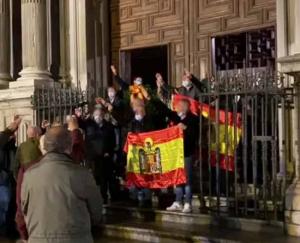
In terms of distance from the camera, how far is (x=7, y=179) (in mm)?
10078

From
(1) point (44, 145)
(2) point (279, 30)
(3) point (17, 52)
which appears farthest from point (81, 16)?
(1) point (44, 145)

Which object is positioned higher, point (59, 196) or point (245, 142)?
point (245, 142)

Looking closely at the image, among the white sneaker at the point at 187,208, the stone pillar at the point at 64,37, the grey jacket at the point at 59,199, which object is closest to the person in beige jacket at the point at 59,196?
the grey jacket at the point at 59,199

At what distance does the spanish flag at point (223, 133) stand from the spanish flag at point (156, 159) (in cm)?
46

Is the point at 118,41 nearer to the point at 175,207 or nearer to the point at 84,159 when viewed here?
the point at 84,159

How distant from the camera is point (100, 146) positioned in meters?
11.1

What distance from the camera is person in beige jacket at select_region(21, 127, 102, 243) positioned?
4.86m

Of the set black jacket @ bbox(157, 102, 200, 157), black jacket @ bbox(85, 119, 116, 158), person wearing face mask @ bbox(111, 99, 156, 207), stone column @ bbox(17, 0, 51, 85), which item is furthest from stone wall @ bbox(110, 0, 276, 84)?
black jacket @ bbox(157, 102, 200, 157)

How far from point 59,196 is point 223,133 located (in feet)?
18.2

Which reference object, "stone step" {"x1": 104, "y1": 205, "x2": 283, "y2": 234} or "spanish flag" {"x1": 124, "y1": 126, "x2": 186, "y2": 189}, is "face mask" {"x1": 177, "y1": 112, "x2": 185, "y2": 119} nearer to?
"spanish flag" {"x1": 124, "y1": 126, "x2": 186, "y2": 189}

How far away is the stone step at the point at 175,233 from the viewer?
332 inches

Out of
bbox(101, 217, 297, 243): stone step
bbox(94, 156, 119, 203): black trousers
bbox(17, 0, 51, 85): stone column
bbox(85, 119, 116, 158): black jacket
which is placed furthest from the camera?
bbox(17, 0, 51, 85): stone column

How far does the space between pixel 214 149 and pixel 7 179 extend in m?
2.95

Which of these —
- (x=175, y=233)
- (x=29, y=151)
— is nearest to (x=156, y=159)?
(x=175, y=233)
